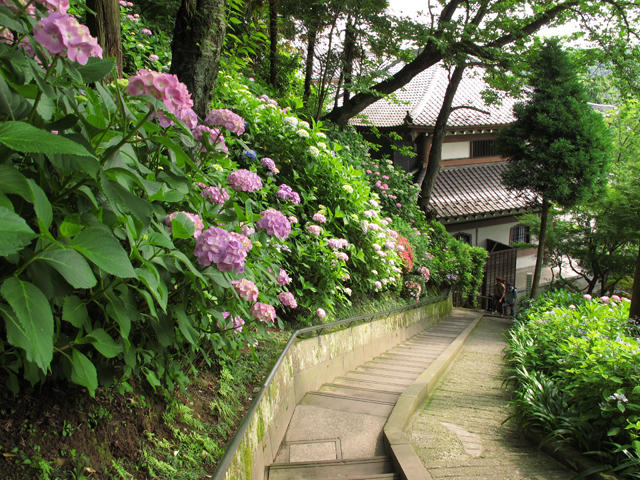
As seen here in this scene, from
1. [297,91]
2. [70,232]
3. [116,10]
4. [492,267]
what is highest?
[297,91]

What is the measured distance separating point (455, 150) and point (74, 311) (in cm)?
1813

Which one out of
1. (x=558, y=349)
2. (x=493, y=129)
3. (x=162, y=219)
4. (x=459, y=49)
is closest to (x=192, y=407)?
(x=162, y=219)

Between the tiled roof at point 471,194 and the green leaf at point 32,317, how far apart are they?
15523 mm

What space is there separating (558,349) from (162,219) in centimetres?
500

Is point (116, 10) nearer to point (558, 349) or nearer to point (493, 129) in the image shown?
point (558, 349)

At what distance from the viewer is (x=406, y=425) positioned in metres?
3.81

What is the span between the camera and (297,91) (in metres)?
11.4

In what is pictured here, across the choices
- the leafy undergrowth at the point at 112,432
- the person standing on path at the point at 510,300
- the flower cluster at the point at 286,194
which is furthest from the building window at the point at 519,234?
the leafy undergrowth at the point at 112,432

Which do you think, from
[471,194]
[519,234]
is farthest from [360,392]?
[519,234]

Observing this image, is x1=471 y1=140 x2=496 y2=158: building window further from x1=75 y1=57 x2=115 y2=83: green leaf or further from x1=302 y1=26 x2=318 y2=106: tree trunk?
x1=75 y1=57 x2=115 y2=83: green leaf

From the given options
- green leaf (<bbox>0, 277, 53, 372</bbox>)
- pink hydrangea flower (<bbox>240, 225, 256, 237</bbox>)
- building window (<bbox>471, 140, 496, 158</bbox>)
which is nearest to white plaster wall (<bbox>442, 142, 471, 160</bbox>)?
building window (<bbox>471, 140, 496, 158</bbox>)

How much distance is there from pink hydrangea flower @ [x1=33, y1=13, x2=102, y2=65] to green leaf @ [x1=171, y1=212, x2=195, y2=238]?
→ 57cm

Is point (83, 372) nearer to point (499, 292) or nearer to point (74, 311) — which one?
point (74, 311)

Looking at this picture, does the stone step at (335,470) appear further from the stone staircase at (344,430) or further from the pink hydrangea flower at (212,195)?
the pink hydrangea flower at (212,195)
